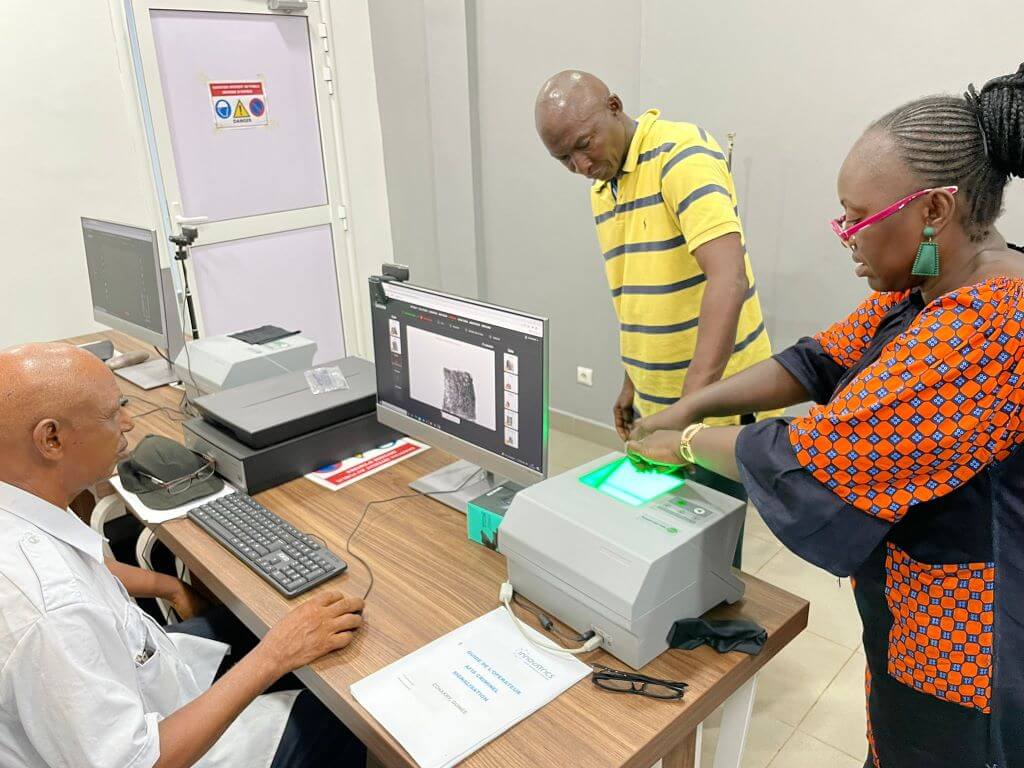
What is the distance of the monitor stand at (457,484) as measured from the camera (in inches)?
65.2

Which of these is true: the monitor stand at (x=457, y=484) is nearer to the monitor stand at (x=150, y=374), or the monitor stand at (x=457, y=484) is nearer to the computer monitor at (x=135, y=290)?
the computer monitor at (x=135, y=290)

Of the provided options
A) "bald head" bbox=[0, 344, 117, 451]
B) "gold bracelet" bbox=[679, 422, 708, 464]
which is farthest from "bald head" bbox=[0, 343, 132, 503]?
"gold bracelet" bbox=[679, 422, 708, 464]

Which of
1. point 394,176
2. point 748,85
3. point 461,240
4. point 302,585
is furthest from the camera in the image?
point 394,176

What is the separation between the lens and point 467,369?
153 centimetres

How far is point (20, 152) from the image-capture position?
3.16 meters

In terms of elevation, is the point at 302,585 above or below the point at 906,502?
below

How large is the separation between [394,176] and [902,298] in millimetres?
3590

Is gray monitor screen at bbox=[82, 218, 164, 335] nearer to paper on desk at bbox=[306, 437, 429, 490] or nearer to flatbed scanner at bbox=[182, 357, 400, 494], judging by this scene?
flatbed scanner at bbox=[182, 357, 400, 494]

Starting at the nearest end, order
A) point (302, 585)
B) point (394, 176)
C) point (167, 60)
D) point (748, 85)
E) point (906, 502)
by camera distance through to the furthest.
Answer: point (906, 502)
point (302, 585)
point (748, 85)
point (167, 60)
point (394, 176)

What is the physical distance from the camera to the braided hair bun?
86 centimetres

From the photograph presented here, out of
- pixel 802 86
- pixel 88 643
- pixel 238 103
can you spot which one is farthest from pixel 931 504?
pixel 238 103

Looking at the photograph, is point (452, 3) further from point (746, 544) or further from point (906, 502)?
point (906, 502)

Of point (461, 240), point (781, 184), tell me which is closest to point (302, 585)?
point (781, 184)

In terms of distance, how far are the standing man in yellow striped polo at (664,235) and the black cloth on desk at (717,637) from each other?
625mm
